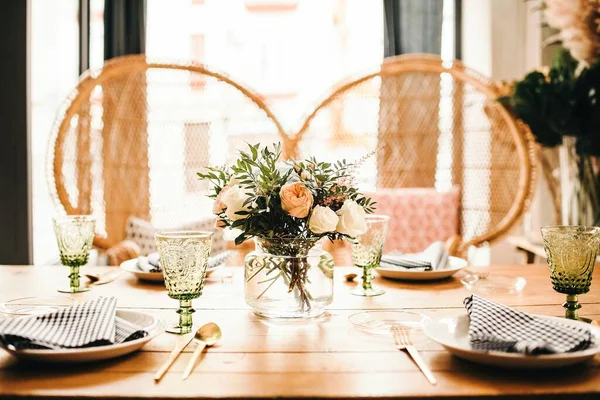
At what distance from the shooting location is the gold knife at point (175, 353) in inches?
35.1

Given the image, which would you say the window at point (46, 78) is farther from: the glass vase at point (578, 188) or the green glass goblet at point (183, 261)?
the glass vase at point (578, 188)

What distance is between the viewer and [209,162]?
8.74ft

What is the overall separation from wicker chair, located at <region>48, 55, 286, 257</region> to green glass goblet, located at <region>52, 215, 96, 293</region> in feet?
3.58

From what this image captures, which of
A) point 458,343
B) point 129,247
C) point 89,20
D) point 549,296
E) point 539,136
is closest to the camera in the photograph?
point 458,343

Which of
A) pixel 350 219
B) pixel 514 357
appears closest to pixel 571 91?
pixel 350 219

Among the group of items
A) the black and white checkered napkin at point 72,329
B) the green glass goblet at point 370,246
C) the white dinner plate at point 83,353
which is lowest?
the white dinner plate at point 83,353

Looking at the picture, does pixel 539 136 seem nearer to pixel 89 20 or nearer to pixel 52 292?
pixel 52 292

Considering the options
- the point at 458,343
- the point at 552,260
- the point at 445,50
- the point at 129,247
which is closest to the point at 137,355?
the point at 458,343

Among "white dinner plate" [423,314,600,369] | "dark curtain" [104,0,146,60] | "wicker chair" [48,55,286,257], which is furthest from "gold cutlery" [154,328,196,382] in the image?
"dark curtain" [104,0,146,60]

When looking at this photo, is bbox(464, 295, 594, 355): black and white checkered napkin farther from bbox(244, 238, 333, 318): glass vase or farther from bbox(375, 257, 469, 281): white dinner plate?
bbox(375, 257, 469, 281): white dinner plate

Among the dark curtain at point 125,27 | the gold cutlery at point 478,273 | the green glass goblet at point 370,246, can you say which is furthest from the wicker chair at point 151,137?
the green glass goblet at point 370,246

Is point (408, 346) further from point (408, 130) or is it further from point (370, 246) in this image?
point (408, 130)

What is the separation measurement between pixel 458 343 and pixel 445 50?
2.91 meters

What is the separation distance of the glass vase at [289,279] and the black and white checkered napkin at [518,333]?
11.5 inches
